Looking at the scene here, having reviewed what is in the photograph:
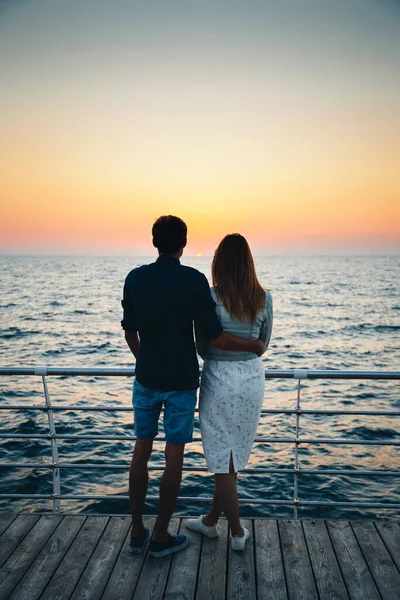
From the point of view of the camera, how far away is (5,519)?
10.3ft

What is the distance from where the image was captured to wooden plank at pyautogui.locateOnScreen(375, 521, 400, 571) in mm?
2733

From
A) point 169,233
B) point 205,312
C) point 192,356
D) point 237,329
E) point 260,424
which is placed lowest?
point 260,424

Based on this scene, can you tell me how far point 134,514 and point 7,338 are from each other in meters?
19.1

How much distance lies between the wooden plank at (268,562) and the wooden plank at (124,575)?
662mm

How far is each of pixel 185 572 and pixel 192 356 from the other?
119cm

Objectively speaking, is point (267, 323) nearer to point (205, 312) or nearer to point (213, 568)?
point (205, 312)

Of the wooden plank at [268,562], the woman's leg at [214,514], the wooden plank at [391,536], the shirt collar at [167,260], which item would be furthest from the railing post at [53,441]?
the wooden plank at [391,536]

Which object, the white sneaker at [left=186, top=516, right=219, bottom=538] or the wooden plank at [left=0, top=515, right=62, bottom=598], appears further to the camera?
the white sneaker at [left=186, top=516, right=219, bottom=538]

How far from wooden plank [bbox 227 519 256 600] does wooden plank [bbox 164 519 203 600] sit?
191 mm

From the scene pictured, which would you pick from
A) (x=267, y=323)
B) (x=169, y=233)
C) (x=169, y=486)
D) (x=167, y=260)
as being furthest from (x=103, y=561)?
(x=169, y=233)

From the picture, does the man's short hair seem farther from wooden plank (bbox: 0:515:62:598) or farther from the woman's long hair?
wooden plank (bbox: 0:515:62:598)

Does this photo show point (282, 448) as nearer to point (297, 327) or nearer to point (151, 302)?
point (151, 302)

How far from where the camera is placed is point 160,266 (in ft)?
8.24

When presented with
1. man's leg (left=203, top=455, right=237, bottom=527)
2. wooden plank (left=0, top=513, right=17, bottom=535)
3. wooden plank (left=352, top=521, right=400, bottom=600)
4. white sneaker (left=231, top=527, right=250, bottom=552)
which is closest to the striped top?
man's leg (left=203, top=455, right=237, bottom=527)
